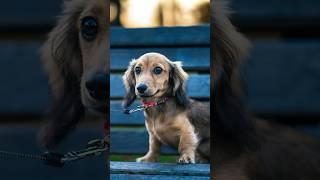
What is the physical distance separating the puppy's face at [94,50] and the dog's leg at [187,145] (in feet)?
1.20

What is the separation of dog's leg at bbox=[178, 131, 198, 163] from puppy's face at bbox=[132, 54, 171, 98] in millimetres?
207

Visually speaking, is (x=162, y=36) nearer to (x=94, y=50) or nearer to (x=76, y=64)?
(x=94, y=50)

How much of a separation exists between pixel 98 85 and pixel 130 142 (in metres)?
0.26

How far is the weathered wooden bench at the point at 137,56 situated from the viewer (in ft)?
7.00

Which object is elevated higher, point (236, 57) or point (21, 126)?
point (236, 57)

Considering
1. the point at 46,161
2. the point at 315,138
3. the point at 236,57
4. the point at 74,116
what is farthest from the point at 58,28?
the point at 315,138

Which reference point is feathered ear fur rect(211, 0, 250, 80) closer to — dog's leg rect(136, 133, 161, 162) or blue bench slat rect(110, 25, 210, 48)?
blue bench slat rect(110, 25, 210, 48)

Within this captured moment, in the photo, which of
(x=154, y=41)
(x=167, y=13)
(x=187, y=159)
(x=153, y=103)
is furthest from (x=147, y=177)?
(x=167, y=13)

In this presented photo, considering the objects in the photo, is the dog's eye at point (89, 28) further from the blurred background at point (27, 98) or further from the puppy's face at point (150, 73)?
the puppy's face at point (150, 73)

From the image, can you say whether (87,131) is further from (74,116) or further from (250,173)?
(250,173)

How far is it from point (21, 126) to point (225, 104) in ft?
3.04

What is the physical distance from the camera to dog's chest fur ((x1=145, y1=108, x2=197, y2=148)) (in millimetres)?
2207

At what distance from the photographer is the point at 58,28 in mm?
2424

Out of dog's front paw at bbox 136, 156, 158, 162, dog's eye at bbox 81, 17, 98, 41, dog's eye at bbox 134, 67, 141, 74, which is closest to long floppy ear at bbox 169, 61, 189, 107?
dog's eye at bbox 134, 67, 141, 74
